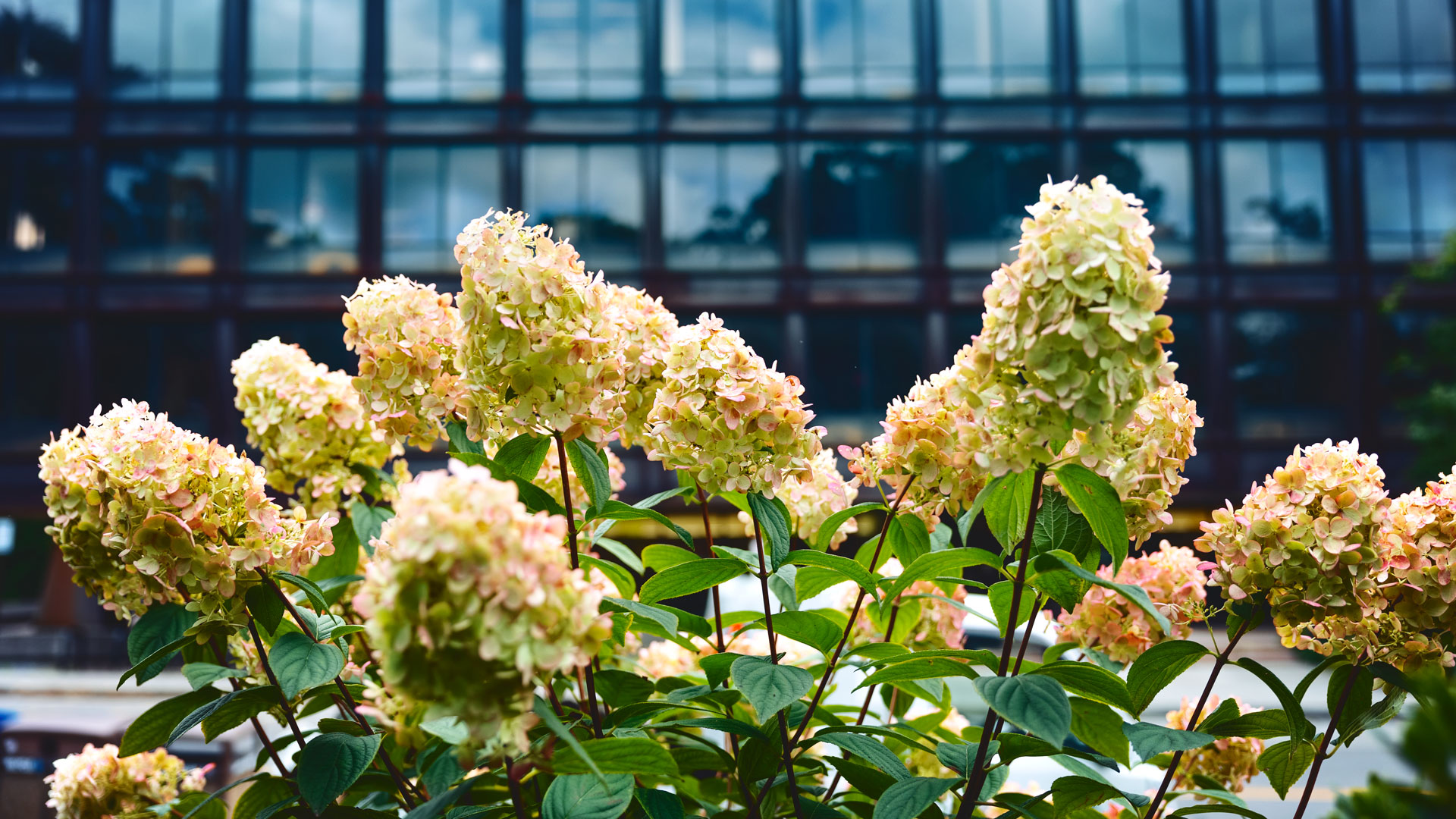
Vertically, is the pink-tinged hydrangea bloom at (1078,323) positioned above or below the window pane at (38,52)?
below

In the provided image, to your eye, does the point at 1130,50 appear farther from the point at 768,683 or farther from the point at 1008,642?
the point at 768,683

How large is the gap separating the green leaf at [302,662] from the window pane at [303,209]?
801 inches

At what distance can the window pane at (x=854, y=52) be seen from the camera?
824 inches

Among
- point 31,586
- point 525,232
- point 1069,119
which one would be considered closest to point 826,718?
point 525,232

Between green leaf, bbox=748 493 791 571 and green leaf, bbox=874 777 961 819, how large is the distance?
15.2 inches

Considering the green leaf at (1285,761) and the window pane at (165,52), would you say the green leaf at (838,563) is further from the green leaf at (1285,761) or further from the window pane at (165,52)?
the window pane at (165,52)

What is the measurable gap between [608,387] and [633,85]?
20.5 meters

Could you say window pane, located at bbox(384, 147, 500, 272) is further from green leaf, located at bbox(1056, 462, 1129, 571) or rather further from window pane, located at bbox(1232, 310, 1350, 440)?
green leaf, located at bbox(1056, 462, 1129, 571)

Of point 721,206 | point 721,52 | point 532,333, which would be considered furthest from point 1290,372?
point 532,333

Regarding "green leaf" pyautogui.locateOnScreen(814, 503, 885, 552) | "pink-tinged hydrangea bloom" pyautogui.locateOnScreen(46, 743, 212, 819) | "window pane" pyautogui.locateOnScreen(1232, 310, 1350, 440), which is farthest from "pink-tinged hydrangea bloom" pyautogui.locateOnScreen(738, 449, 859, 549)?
"window pane" pyautogui.locateOnScreen(1232, 310, 1350, 440)

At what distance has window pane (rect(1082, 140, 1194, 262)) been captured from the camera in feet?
67.6

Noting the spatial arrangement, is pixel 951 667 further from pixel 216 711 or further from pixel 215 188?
pixel 215 188

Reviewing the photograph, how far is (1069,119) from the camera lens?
67.4ft

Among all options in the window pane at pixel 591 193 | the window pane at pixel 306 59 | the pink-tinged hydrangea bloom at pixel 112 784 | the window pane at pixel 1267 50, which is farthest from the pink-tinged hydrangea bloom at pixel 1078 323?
the window pane at pixel 1267 50
